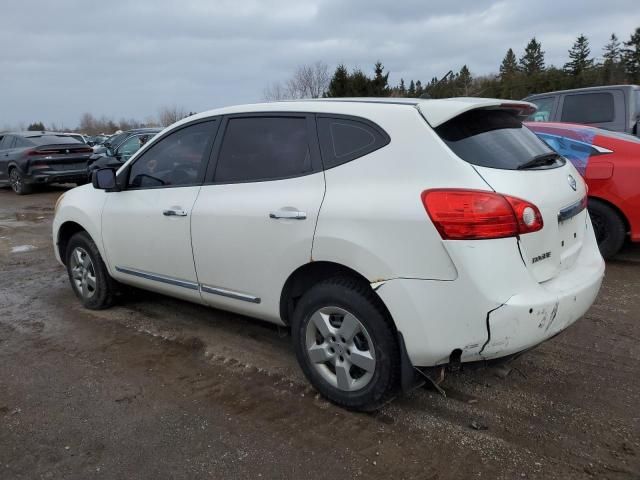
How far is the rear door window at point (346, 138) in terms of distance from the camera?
2.74m

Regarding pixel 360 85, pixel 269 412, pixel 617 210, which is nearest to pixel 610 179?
pixel 617 210

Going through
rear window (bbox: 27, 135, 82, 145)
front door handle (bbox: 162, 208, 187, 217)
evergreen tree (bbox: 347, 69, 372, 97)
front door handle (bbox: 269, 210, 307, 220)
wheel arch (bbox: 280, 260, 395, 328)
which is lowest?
wheel arch (bbox: 280, 260, 395, 328)

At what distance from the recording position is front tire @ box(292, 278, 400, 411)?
265 centimetres

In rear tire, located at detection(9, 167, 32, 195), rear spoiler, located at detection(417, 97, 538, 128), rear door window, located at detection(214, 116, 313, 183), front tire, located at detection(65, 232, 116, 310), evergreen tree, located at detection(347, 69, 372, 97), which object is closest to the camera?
rear spoiler, located at detection(417, 97, 538, 128)

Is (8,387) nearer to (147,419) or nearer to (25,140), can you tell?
(147,419)

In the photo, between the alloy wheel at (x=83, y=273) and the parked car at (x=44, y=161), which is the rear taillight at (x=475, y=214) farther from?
the parked car at (x=44, y=161)

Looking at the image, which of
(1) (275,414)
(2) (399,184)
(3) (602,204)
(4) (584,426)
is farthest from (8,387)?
(3) (602,204)

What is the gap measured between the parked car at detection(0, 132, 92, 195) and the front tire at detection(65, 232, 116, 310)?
10.2 m

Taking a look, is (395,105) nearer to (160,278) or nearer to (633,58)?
(160,278)

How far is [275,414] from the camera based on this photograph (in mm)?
2951

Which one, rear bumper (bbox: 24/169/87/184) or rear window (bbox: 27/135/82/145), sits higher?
rear window (bbox: 27/135/82/145)

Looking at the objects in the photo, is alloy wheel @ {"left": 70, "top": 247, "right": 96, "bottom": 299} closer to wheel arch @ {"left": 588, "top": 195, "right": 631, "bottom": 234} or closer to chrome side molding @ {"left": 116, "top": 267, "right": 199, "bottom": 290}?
chrome side molding @ {"left": 116, "top": 267, "right": 199, "bottom": 290}

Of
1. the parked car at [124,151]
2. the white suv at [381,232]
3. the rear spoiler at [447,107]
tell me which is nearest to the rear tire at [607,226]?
the white suv at [381,232]

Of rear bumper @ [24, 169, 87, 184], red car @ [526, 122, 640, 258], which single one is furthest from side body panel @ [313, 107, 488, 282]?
rear bumper @ [24, 169, 87, 184]
